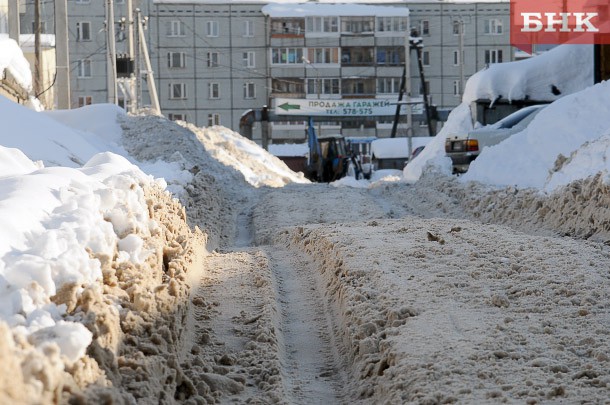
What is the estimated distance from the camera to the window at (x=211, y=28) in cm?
6731

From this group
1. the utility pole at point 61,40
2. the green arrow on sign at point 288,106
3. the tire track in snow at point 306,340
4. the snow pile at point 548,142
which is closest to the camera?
the tire track in snow at point 306,340

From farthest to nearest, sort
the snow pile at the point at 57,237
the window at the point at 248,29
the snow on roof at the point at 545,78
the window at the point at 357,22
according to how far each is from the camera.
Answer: the window at the point at 357,22
the window at the point at 248,29
the snow on roof at the point at 545,78
the snow pile at the point at 57,237

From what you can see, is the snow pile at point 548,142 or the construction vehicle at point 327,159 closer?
the snow pile at point 548,142

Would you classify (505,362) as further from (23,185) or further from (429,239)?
(429,239)

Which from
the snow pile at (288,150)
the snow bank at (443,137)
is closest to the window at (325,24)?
the snow pile at (288,150)

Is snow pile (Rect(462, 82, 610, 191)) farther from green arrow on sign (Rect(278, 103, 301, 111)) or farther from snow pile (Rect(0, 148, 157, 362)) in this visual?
green arrow on sign (Rect(278, 103, 301, 111))

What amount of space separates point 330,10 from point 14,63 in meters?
44.0

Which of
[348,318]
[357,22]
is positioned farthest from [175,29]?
[348,318]

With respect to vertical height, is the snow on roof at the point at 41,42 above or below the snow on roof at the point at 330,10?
below

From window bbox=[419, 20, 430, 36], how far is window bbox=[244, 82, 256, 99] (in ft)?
39.2

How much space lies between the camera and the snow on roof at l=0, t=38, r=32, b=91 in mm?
24406

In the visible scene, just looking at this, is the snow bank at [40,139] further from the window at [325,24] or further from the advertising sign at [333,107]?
the window at [325,24]

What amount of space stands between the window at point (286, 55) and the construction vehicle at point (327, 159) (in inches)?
1037

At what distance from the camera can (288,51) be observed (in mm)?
67250
